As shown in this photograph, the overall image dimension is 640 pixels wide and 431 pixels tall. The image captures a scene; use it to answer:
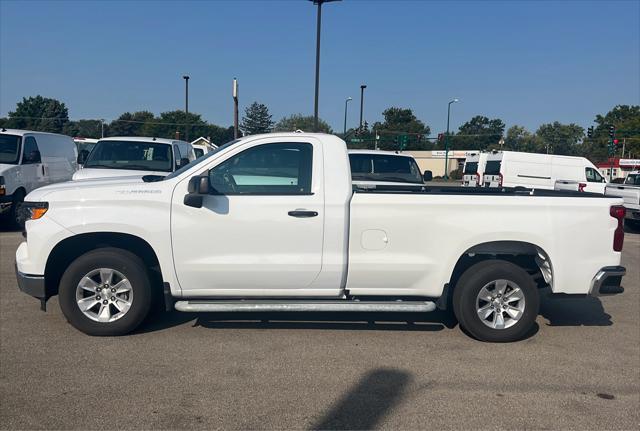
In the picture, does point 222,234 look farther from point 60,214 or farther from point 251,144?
point 60,214

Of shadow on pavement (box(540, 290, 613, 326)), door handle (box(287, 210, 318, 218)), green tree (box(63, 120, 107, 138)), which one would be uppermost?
green tree (box(63, 120, 107, 138))

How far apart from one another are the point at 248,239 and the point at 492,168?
19.9 metres

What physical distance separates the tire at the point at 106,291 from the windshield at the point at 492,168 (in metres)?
20.0

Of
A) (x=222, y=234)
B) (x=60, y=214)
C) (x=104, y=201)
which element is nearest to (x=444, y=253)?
(x=222, y=234)

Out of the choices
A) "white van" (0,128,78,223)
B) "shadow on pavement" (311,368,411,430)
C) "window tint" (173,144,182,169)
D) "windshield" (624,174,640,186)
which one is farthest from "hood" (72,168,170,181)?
"windshield" (624,174,640,186)

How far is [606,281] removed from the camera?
5422 millimetres

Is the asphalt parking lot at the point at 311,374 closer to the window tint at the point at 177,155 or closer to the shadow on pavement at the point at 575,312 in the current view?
the shadow on pavement at the point at 575,312

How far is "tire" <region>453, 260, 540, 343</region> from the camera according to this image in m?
5.41

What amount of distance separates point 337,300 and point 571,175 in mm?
19801

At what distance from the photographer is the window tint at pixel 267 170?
5.34 metres

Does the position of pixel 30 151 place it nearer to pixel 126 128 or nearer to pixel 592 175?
pixel 592 175

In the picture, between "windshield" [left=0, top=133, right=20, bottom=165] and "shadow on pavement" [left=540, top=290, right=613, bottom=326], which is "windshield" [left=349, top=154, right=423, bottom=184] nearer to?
"shadow on pavement" [left=540, top=290, right=613, bottom=326]

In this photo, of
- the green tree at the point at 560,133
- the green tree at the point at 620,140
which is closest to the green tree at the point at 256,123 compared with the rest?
the green tree at the point at 620,140

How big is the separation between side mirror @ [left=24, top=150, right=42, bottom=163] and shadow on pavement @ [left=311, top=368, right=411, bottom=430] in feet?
35.3
